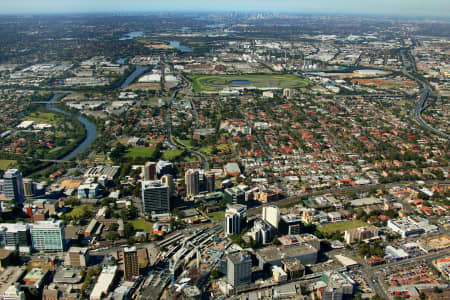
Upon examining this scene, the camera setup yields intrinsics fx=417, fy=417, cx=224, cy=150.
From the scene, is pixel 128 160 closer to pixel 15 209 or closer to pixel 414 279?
pixel 15 209

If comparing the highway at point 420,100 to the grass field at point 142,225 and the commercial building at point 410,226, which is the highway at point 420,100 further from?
the grass field at point 142,225

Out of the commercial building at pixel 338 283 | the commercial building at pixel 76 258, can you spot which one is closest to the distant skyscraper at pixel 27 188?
the commercial building at pixel 76 258

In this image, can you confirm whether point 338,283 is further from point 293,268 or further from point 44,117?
point 44,117

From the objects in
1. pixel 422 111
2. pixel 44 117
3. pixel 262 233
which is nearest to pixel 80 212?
pixel 262 233

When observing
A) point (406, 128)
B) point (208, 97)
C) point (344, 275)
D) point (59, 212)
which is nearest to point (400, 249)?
point (344, 275)

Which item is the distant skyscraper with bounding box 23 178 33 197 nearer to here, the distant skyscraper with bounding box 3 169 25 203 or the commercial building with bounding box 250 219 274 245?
the distant skyscraper with bounding box 3 169 25 203
